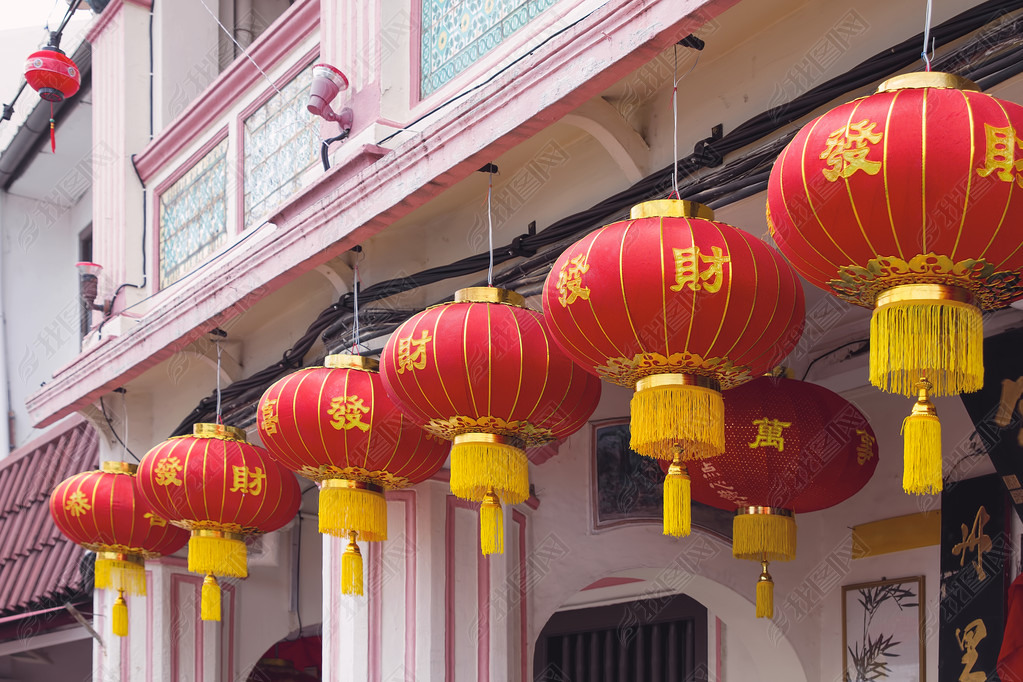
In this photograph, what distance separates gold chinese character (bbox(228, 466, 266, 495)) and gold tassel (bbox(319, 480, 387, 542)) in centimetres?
90

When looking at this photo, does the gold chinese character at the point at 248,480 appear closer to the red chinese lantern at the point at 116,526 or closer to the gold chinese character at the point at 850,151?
the red chinese lantern at the point at 116,526

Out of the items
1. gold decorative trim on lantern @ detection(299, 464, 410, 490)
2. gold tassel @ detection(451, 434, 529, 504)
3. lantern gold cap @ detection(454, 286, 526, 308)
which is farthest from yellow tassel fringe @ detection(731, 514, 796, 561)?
gold decorative trim on lantern @ detection(299, 464, 410, 490)

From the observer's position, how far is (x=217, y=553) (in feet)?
21.9

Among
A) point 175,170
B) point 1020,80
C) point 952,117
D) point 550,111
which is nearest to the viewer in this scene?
point 952,117

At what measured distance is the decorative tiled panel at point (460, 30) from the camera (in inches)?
239

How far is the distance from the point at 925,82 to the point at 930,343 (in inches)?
27.1

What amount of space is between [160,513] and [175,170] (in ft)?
10.4

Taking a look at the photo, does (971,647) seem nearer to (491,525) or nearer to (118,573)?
(491,525)

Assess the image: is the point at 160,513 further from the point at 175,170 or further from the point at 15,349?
the point at 15,349

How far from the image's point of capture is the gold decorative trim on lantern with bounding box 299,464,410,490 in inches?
227

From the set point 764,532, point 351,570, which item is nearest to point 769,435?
point 764,532

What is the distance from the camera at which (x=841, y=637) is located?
7293 millimetres

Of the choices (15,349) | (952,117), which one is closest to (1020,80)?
(952,117)

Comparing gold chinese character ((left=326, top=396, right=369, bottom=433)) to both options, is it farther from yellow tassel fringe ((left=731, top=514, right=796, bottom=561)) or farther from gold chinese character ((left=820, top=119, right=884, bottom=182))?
gold chinese character ((left=820, top=119, right=884, bottom=182))
